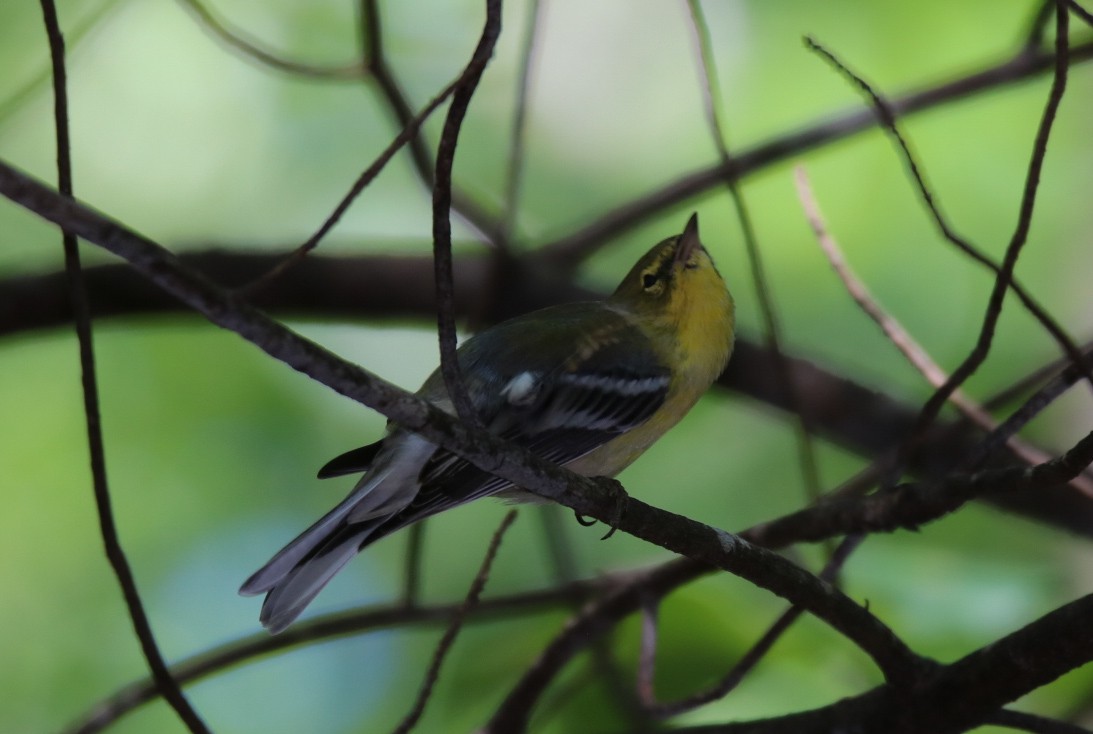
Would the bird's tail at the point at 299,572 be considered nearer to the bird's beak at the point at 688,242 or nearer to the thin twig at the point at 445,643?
the thin twig at the point at 445,643

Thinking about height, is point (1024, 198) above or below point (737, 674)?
above

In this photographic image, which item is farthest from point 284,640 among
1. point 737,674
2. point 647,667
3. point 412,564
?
point 737,674

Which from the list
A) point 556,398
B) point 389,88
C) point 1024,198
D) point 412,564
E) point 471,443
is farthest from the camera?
point 389,88

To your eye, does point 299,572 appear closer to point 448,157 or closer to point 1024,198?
point 448,157

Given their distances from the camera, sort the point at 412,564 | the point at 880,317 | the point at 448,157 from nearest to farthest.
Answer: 1. the point at 448,157
2. the point at 880,317
3. the point at 412,564

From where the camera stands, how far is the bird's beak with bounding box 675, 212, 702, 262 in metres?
2.89

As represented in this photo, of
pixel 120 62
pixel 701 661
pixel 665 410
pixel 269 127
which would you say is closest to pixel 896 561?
pixel 701 661

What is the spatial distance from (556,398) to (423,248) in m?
1.95

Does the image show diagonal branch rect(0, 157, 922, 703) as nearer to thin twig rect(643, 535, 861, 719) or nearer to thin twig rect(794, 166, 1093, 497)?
thin twig rect(643, 535, 861, 719)

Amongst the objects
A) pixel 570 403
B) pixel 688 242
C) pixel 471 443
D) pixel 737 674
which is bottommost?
pixel 471 443

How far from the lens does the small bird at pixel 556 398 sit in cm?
227

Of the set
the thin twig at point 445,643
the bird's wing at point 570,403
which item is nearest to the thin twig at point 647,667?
the bird's wing at point 570,403

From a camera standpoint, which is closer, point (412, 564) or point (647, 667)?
point (647, 667)

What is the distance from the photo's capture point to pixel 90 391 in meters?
2.00
